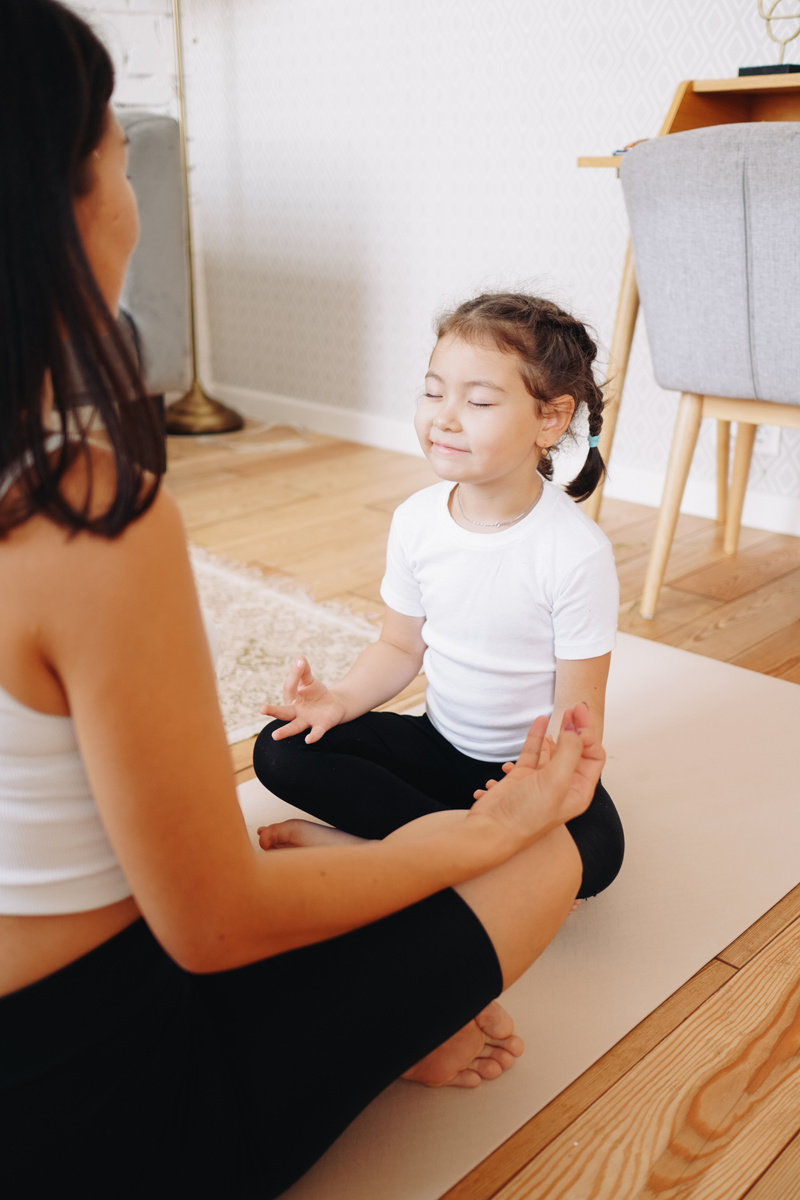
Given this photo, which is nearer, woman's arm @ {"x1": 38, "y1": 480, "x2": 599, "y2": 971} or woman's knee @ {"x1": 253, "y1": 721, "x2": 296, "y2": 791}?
woman's arm @ {"x1": 38, "y1": 480, "x2": 599, "y2": 971}

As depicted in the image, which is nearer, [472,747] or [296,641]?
[472,747]

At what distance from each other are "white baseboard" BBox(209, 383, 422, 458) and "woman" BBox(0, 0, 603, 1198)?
238 cm

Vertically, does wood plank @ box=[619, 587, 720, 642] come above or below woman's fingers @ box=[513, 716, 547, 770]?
below

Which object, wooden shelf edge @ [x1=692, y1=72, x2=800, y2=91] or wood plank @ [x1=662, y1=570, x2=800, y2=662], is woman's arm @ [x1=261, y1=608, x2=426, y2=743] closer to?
wood plank @ [x1=662, y1=570, x2=800, y2=662]

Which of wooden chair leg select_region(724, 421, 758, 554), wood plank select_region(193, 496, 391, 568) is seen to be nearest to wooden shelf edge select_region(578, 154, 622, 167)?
wooden chair leg select_region(724, 421, 758, 554)

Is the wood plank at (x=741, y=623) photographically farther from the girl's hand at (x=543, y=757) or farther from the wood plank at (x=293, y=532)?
the girl's hand at (x=543, y=757)

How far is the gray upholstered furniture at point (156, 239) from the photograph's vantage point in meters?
2.45

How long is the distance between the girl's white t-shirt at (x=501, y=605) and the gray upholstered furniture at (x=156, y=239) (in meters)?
1.51

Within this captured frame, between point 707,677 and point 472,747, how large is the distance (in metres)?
0.64

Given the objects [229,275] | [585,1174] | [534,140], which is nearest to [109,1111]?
[585,1174]

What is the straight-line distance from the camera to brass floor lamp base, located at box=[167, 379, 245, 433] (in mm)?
3289

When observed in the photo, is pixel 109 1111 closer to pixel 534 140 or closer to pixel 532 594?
pixel 532 594

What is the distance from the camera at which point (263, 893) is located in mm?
593

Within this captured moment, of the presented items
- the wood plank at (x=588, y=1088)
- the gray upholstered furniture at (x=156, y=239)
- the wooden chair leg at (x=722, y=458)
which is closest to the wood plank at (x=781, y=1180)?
the wood plank at (x=588, y=1088)
